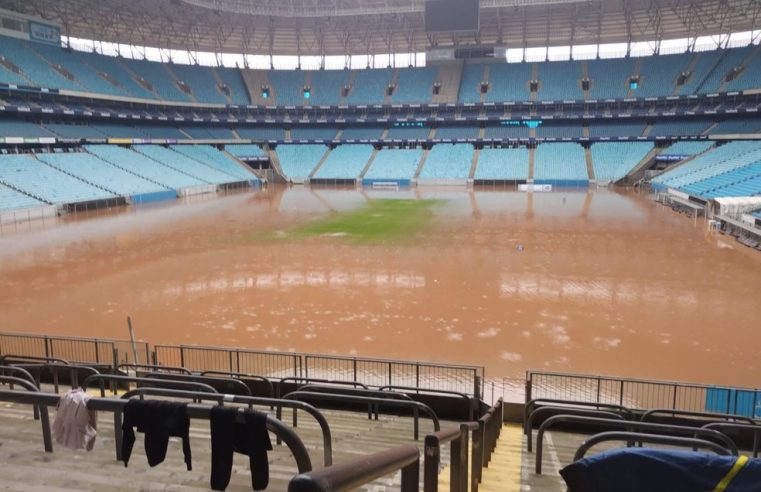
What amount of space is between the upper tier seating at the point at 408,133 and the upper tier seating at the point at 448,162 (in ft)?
11.7

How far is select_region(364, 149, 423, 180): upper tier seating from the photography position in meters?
71.2

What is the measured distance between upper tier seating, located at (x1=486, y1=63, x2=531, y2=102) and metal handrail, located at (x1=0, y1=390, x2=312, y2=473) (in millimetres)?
77839

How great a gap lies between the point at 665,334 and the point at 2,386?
15621mm

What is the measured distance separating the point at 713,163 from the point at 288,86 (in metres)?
56.7

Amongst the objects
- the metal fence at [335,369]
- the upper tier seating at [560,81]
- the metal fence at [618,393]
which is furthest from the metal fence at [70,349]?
the upper tier seating at [560,81]

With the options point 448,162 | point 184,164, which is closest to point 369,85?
point 448,162

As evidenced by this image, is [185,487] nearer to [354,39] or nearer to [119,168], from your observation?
[119,168]

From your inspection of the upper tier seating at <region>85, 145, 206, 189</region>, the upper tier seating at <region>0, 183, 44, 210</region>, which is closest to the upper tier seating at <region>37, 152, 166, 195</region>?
the upper tier seating at <region>85, 145, 206, 189</region>

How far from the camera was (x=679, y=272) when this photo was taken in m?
22.8

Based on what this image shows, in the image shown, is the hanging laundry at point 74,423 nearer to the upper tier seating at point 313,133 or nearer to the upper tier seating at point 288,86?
the upper tier seating at point 313,133

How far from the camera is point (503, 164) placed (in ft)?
230

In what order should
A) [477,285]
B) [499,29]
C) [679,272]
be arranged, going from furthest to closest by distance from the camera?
[499,29] < [679,272] < [477,285]

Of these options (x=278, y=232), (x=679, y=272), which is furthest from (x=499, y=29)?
(x=679, y=272)

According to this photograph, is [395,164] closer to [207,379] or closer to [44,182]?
[44,182]
